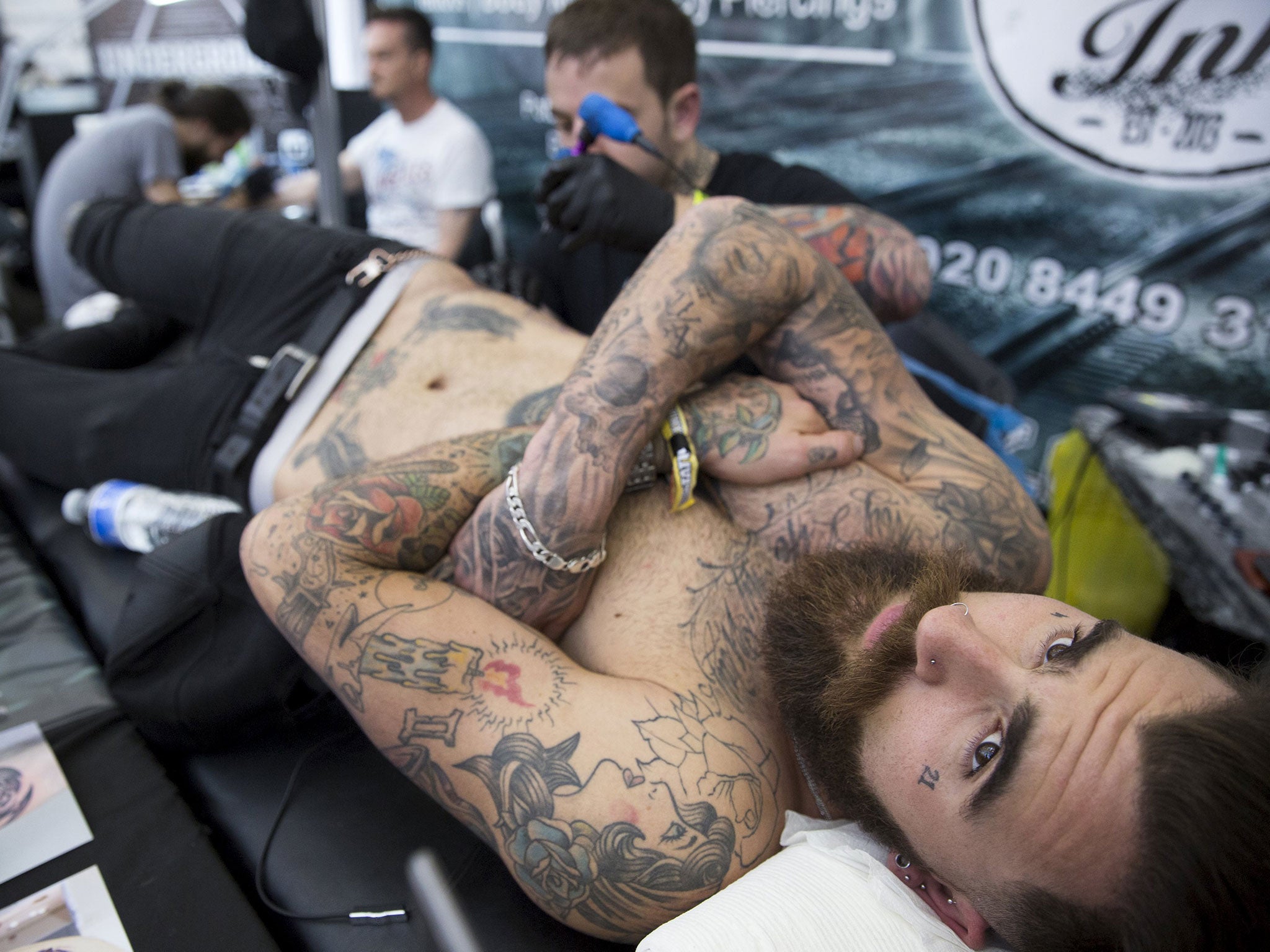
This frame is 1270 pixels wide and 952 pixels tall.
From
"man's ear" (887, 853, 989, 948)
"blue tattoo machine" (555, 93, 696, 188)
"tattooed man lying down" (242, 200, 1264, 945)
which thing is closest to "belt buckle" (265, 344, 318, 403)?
"tattooed man lying down" (242, 200, 1264, 945)

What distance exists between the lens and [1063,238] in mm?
2357

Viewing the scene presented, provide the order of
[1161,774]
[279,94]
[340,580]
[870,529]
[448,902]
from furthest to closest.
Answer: [279,94] < [870,529] < [340,580] < [1161,774] < [448,902]

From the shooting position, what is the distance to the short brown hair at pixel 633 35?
70.9 inches

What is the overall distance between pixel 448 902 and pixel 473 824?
414 millimetres

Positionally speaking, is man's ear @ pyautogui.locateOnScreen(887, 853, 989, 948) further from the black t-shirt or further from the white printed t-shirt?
the white printed t-shirt

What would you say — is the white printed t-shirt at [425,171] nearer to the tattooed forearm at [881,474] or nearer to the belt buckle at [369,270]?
the belt buckle at [369,270]

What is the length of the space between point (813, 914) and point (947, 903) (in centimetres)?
17

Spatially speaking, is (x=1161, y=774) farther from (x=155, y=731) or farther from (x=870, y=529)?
(x=155, y=731)

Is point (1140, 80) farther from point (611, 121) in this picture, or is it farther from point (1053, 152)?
point (611, 121)

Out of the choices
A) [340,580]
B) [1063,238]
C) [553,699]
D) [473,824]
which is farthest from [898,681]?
[1063,238]

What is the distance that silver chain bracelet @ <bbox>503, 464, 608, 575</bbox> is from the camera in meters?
1.05

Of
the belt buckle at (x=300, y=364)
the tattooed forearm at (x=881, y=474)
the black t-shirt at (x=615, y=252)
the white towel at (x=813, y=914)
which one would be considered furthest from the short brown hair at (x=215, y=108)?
the white towel at (x=813, y=914)

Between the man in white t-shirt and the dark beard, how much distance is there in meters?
2.43

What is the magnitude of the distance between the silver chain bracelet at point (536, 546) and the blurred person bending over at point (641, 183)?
573 millimetres
